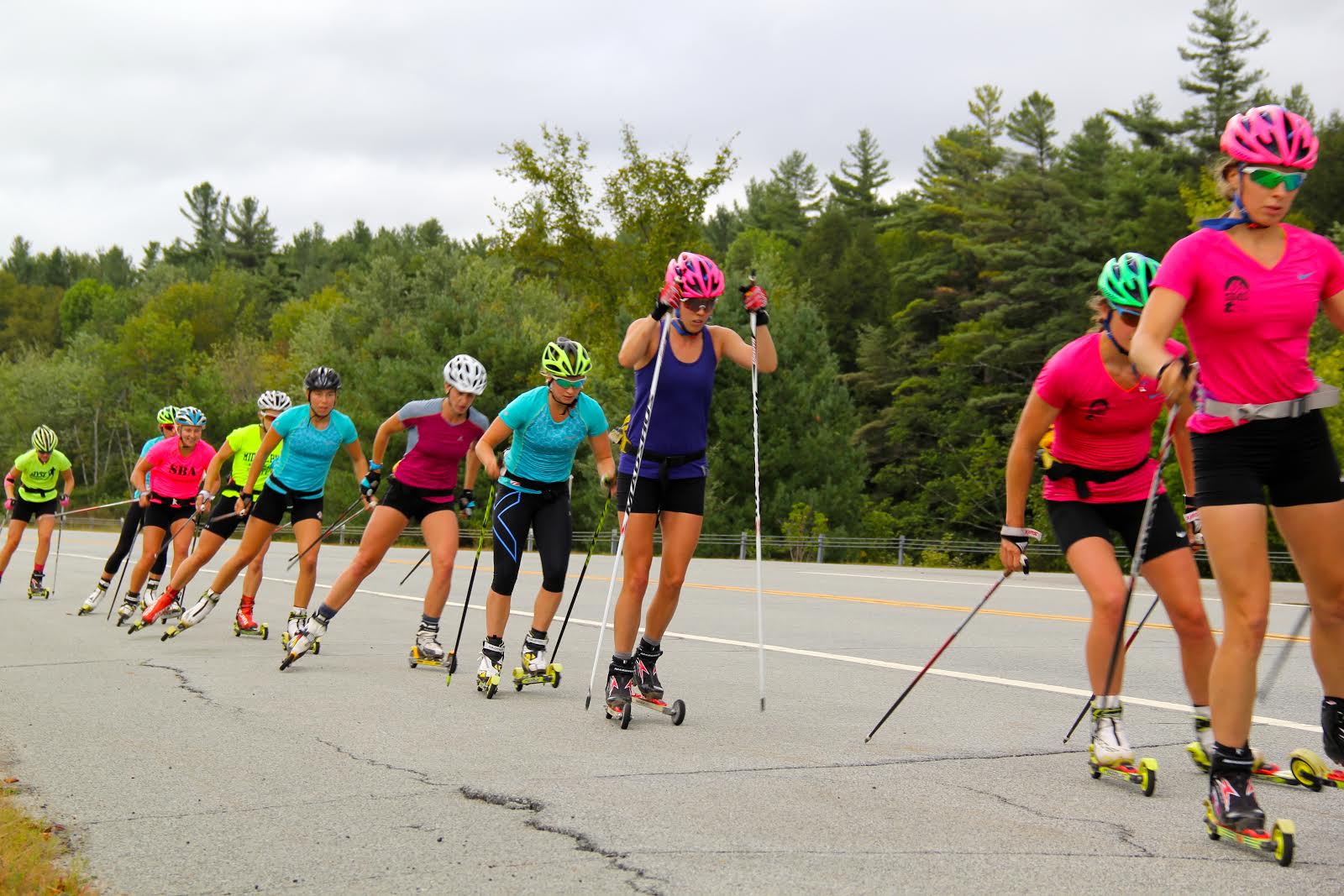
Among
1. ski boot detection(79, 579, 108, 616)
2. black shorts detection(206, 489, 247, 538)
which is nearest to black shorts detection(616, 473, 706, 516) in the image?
black shorts detection(206, 489, 247, 538)

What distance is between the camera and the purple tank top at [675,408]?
755cm

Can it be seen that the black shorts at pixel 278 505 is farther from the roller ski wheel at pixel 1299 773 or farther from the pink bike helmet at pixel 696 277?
the roller ski wheel at pixel 1299 773

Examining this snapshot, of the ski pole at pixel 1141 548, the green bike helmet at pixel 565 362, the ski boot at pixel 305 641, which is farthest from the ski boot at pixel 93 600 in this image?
the ski pole at pixel 1141 548

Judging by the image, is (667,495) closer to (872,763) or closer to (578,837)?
(872,763)

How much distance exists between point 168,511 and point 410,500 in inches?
226

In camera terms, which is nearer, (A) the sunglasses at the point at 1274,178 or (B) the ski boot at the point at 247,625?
(A) the sunglasses at the point at 1274,178

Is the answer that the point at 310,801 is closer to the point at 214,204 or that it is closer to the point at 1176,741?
the point at 1176,741

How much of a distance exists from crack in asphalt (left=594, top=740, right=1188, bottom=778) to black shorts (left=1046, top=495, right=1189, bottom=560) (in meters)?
0.99

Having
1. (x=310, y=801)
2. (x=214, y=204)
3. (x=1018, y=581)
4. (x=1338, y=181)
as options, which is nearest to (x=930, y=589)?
(x=1018, y=581)

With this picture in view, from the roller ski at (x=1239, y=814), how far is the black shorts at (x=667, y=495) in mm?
3318

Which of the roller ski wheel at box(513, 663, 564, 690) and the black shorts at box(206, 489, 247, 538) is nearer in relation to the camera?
the roller ski wheel at box(513, 663, 564, 690)

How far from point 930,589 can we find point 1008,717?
39.4ft

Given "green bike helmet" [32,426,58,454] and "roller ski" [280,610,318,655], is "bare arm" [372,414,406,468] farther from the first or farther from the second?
"green bike helmet" [32,426,58,454]

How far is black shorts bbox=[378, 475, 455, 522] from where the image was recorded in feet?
34.3
